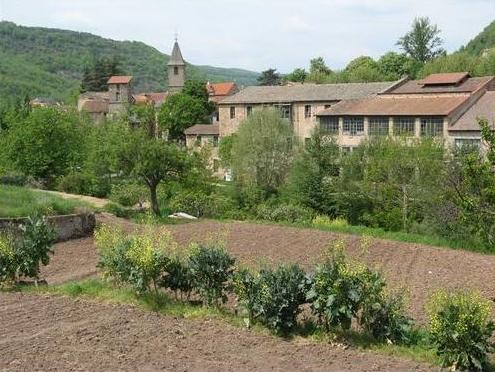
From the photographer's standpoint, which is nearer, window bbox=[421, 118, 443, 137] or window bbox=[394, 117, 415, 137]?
window bbox=[421, 118, 443, 137]

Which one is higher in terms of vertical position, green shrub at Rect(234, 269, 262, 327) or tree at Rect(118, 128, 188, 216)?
tree at Rect(118, 128, 188, 216)

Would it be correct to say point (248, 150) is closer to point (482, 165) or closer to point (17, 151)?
point (17, 151)

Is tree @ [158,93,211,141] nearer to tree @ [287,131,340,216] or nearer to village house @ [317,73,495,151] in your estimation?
village house @ [317,73,495,151]

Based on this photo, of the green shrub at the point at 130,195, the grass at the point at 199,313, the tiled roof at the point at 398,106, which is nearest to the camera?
the grass at the point at 199,313

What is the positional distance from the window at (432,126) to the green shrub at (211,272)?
116 ft

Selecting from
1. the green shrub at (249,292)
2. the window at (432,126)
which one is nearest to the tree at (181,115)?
the window at (432,126)

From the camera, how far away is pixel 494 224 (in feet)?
64.3

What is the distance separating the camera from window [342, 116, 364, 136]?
5166 cm

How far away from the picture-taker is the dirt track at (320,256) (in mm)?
19312

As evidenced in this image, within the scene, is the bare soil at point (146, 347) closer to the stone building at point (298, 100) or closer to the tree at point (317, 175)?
the tree at point (317, 175)

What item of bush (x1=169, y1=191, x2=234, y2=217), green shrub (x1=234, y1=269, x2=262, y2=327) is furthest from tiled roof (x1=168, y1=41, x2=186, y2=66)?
green shrub (x1=234, y1=269, x2=262, y2=327)

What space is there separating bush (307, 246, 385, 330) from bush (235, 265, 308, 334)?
Result: 1.13ft

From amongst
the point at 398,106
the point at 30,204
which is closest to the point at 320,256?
the point at 30,204

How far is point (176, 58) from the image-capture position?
4144 inches
